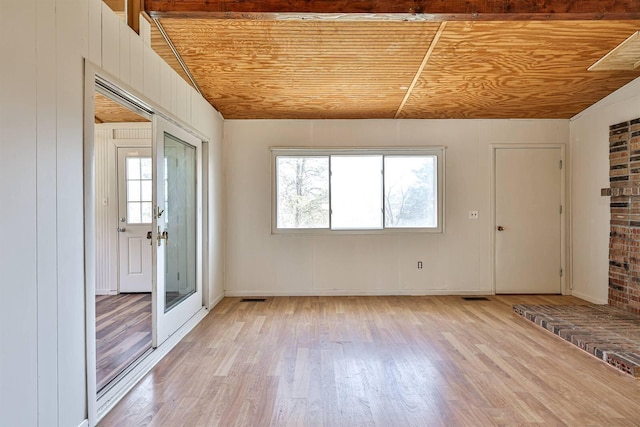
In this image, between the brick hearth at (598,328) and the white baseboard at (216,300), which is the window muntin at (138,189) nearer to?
the white baseboard at (216,300)

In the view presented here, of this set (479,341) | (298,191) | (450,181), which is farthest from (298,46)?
(479,341)

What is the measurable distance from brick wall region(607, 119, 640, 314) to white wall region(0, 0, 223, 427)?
5.11 m

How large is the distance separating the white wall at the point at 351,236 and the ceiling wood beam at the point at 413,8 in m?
2.39

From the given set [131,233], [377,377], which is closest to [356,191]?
[377,377]

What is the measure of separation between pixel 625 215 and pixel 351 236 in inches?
125

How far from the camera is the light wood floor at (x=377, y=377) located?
2145mm

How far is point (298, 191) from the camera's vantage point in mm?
5109

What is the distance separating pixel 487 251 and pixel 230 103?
396 centimetres

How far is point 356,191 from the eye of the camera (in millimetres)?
5121

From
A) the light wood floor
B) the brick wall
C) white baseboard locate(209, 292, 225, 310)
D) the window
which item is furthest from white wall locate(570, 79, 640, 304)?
white baseboard locate(209, 292, 225, 310)

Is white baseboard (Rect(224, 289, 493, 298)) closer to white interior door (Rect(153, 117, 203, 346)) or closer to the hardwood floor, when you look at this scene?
white interior door (Rect(153, 117, 203, 346))

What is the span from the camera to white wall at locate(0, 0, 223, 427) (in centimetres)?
149

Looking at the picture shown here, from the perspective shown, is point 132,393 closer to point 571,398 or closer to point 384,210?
point 571,398

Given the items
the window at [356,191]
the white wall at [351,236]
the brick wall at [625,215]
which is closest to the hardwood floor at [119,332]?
the white wall at [351,236]
